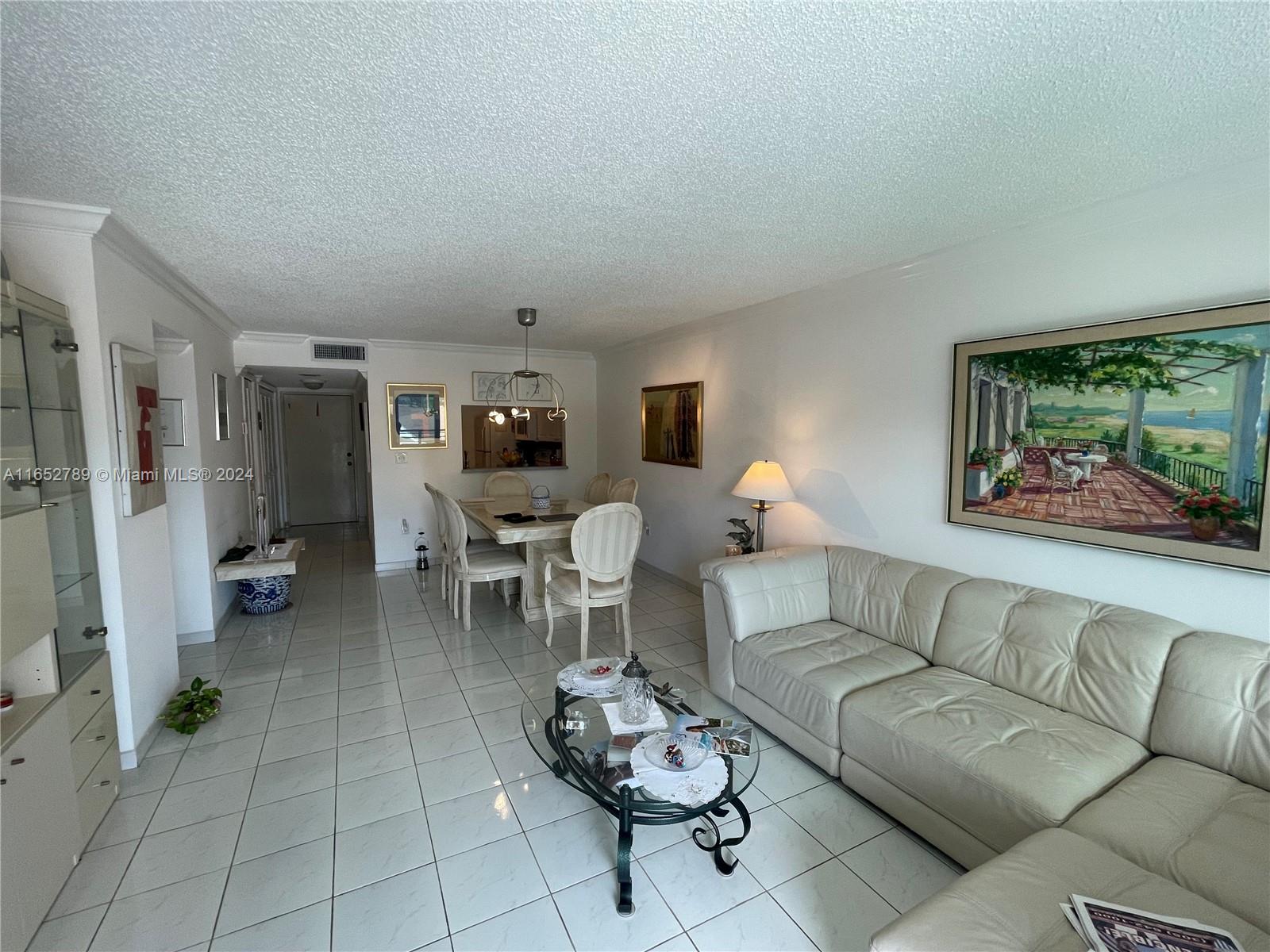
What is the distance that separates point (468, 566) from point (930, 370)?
10.7 feet

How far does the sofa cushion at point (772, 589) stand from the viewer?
268 centimetres

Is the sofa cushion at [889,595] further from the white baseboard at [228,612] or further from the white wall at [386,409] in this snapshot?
the white baseboard at [228,612]

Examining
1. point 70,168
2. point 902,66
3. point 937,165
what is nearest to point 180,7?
point 70,168

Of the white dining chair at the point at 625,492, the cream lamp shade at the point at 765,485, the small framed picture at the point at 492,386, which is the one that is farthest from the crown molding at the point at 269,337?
the cream lamp shade at the point at 765,485

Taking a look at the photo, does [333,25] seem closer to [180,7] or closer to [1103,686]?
[180,7]

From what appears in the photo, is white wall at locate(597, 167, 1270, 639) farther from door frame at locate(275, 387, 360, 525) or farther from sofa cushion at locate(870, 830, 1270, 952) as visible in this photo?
door frame at locate(275, 387, 360, 525)

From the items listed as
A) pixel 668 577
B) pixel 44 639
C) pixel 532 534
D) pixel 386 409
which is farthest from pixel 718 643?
pixel 386 409

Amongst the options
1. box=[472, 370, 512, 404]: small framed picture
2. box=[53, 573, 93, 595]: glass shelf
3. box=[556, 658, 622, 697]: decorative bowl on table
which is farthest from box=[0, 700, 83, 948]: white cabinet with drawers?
box=[472, 370, 512, 404]: small framed picture

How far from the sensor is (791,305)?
3557 millimetres

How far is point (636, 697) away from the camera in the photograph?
80.0 inches

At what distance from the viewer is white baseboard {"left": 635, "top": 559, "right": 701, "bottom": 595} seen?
474 cm

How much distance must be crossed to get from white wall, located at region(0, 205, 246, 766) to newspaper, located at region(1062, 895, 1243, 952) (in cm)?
335

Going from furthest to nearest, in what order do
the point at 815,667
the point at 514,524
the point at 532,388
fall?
1. the point at 532,388
2. the point at 514,524
3. the point at 815,667

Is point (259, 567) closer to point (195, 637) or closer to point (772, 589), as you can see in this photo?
point (195, 637)
